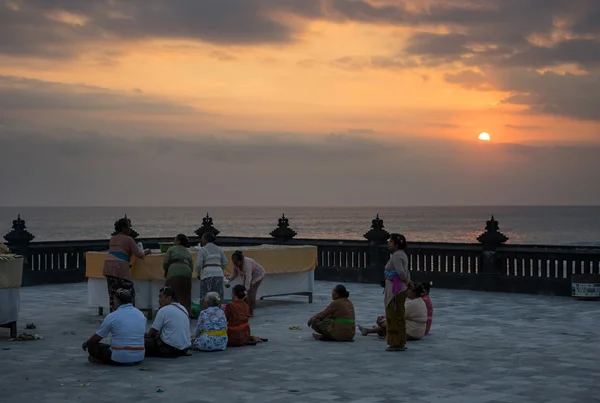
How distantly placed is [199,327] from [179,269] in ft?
11.2

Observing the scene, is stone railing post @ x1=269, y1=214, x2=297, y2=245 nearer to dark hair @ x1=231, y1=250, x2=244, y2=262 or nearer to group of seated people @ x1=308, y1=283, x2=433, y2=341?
dark hair @ x1=231, y1=250, x2=244, y2=262

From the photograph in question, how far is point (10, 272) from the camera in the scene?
16125mm

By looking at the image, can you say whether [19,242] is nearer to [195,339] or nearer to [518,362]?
[195,339]

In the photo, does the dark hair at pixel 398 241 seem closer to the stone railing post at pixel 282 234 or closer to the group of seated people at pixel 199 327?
the group of seated people at pixel 199 327

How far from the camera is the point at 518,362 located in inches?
545

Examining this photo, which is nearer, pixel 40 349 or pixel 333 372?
pixel 333 372

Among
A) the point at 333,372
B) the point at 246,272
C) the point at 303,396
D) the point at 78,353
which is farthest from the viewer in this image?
the point at 246,272

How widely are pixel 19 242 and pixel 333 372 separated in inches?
642

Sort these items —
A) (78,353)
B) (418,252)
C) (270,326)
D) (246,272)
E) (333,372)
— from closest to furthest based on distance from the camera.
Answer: (333,372) < (78,353) < (270,326) < (246,272) < (418,252)

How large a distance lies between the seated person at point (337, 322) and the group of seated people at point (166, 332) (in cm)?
100

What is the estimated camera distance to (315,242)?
29.1 m

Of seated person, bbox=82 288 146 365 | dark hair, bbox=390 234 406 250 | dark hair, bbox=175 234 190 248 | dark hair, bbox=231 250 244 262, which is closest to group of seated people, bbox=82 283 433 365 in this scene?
seated person, bbox=82 288 146 365

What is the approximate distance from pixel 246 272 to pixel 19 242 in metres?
9.93

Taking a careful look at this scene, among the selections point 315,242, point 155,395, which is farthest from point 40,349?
point 315,242
